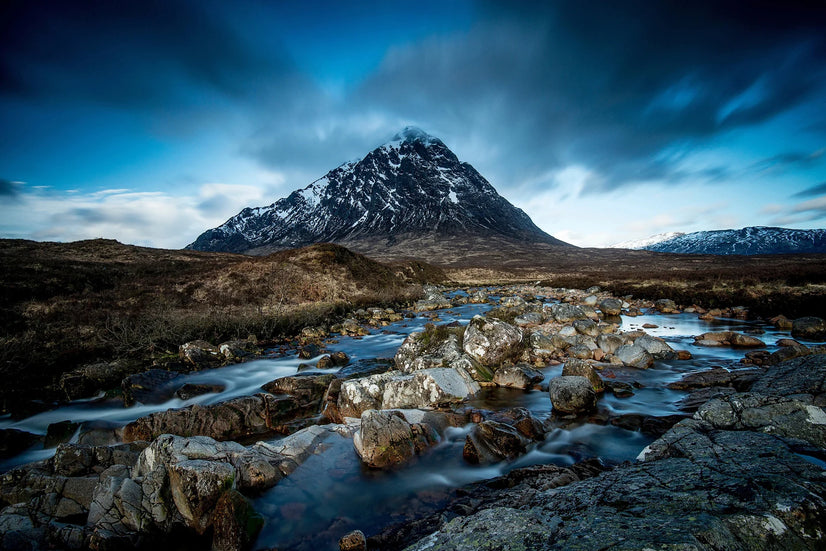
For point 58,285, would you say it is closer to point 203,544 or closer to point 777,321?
point 203,544

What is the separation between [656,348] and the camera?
13391 millimetres

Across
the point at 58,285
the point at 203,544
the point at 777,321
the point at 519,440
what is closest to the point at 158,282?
the point at 58,285

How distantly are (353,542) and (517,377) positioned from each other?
25.4ft

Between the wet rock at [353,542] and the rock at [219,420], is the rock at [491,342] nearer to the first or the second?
the rock at [219,420]

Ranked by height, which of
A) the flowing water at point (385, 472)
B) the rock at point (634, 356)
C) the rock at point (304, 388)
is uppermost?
the rock at point (634, 356)

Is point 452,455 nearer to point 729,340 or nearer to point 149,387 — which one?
point 149,387

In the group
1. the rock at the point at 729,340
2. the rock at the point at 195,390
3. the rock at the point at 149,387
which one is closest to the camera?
the rock at the point at 149,387

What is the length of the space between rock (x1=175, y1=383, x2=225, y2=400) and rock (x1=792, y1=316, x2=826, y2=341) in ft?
83.0

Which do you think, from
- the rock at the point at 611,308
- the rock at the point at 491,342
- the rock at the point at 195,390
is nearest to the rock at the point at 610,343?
the rock at the point at 491,342

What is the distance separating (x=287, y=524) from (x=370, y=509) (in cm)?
147

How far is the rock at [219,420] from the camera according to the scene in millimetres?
8531

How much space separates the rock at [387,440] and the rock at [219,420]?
A: 10.1 ft

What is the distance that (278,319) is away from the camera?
20.2 m

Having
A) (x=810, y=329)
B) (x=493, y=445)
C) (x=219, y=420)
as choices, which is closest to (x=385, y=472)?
(x=493, y=445)
